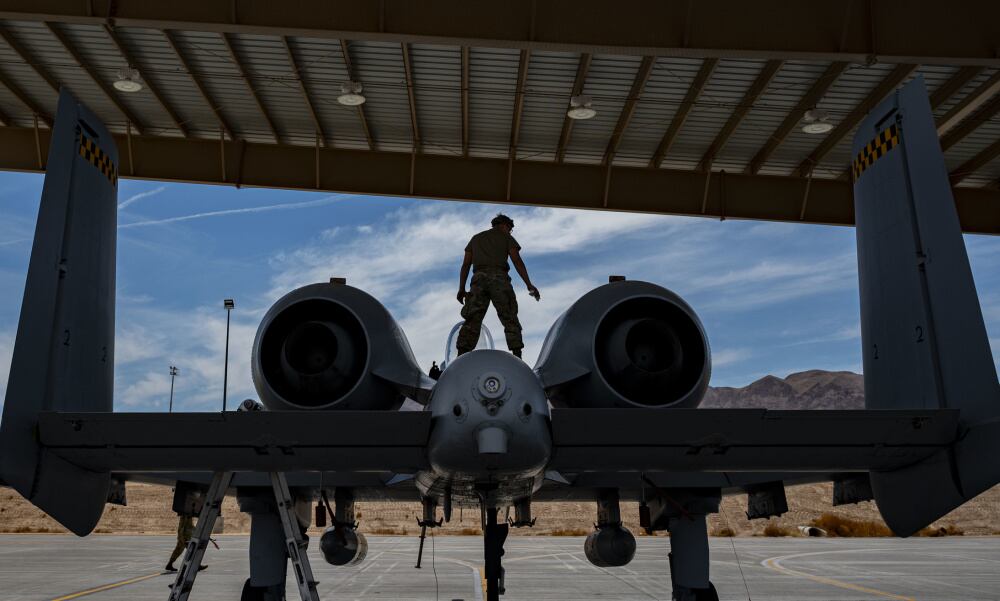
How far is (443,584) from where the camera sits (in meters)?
13.6

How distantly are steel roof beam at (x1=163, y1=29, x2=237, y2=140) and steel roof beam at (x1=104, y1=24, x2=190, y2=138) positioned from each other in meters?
0.61

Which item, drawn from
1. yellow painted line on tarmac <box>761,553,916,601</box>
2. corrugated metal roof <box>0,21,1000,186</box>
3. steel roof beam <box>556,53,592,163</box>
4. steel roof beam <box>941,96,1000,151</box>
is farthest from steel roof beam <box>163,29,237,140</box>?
yellow painted line on tarmac <box>761,553,916,601</box>

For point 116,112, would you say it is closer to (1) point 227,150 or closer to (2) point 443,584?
(1) point 227,150

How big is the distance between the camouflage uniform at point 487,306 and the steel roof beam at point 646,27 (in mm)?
4303

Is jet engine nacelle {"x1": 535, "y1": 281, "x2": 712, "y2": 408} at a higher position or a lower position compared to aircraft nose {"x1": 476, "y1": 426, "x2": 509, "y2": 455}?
higher

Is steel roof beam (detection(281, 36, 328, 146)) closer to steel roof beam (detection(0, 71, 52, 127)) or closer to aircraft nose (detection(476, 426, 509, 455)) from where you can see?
steel roof beam (detection(0, 71, 52, 127))

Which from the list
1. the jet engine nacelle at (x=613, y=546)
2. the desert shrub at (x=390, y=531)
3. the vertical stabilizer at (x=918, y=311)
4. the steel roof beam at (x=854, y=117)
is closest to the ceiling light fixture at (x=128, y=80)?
the jet engine nacelle at (x=613, y=546)

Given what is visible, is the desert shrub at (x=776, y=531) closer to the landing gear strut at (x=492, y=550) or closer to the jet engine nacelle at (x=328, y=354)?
the landing gear strut at (x=492, y=550)

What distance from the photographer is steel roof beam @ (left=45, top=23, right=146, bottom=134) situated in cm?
1059

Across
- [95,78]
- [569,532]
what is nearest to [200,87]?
[95,78]

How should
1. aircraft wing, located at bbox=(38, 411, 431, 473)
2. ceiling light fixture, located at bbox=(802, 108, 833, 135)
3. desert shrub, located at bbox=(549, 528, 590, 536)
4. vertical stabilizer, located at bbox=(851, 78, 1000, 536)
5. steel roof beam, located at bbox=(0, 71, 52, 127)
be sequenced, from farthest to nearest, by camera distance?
desert shrub, located at bbox=(549, 528, 590, 536) → steel roof beam, located at bbox=(0, 71, 52, 127) → ceiling light fixture, located at bbox=(802, 108, 833, 135) → vertical stabilizer, located at bbox=(851, 78, 1000, 536) → aircraft wing, located at bbox=(38, 411, 431, 473)

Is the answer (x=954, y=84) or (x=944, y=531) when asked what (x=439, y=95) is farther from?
(x=944, y=531)

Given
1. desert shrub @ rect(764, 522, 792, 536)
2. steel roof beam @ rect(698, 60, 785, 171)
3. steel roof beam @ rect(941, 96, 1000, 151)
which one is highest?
steel roof beam @ rect(698, 60, 785, 171)

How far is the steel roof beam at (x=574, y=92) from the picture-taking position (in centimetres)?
1100
